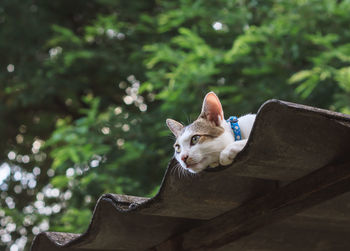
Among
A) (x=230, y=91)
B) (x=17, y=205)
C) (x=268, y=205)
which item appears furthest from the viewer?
(x=17, y=205)

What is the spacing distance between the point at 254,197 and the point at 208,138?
0.31 meters

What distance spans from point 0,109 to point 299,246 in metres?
7.00

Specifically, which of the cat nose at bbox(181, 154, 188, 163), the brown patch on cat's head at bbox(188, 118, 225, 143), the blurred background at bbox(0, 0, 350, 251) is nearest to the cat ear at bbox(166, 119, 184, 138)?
the brown patch on cat's head at bbox(188, 118, 225, 143)

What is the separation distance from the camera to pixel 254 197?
8.17 feet

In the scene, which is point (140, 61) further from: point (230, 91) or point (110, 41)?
point (230, 91)

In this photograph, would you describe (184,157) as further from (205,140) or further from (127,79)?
(127,79)

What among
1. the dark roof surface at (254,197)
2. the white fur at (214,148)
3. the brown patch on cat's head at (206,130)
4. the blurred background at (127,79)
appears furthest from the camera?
the blurred background at (127,79)

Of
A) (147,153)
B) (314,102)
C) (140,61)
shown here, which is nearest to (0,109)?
(140,61)

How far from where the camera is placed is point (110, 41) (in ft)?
29.6

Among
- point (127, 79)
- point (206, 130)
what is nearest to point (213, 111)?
point (206, 130)

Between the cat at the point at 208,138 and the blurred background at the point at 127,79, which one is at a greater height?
the blurred background at the point at 127,79

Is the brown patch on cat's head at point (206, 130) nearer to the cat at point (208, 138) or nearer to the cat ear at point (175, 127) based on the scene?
the cat at point (208, 138)

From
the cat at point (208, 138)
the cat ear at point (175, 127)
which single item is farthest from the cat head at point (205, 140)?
the cat ear at point (175, 127)

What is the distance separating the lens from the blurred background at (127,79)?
6.83m
